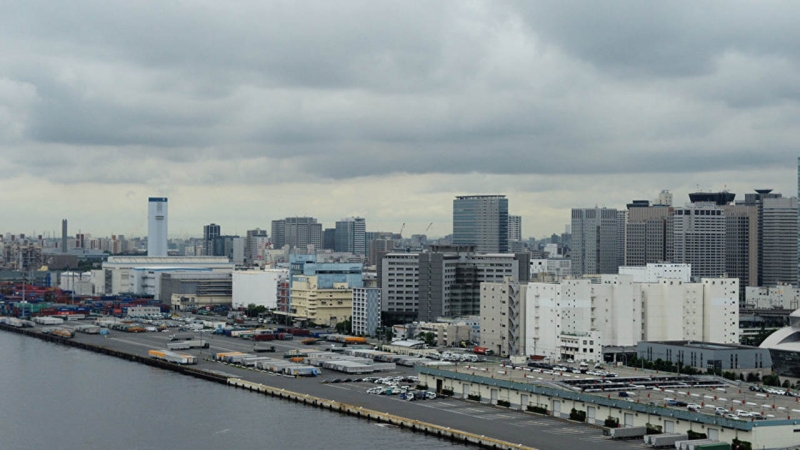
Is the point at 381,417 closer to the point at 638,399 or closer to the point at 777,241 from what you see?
the point at 638,399

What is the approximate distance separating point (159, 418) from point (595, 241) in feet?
333

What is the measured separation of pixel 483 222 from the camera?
115000mm

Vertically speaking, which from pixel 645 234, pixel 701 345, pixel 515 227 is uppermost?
pixel 515 227

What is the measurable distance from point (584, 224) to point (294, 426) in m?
105

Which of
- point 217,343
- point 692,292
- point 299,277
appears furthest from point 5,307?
point 692,292

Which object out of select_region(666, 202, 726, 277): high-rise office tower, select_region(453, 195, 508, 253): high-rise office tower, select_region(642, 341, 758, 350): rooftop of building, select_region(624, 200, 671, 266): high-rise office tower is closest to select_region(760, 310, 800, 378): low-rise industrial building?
select_region(642, 341, 758, 350): rooftop of building

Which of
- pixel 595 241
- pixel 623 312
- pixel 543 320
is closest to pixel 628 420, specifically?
pixel 543 320

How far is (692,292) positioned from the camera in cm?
4819

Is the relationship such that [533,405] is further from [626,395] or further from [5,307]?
[5,307]

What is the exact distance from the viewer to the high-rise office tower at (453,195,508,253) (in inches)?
4461

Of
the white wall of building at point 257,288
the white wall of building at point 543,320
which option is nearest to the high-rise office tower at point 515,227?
the white wall of building at point 257,288

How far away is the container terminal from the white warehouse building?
16.6 ft

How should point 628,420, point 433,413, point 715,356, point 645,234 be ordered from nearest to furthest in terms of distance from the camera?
1. point 628,420
2. point 433,413
3. point 715,356
4. point 645,234

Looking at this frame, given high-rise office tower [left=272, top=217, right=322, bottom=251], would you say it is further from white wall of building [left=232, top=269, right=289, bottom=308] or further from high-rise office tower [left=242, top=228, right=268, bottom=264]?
white wall of building [left=232, top=269, right=289, bottom=308]
